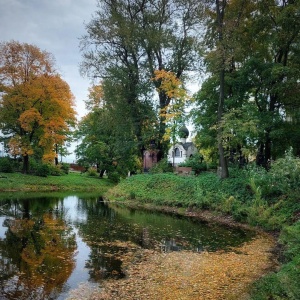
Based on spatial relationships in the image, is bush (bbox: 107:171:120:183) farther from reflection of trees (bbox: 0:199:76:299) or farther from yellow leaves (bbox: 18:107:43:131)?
reflection of trees (bbox: 0:199:76:299)

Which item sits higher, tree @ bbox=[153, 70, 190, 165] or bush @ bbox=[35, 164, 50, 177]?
tree @ bbox=[153, 70, 190, 165]

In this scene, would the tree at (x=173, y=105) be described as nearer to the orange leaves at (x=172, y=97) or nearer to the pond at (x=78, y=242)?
the orange leaves at (x=172, y=97)

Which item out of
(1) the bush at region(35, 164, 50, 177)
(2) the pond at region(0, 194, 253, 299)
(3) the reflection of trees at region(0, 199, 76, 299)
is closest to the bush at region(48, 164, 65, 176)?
(1) the bush at region(35, 164, 50, 177)

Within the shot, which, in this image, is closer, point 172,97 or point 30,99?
point 172,97

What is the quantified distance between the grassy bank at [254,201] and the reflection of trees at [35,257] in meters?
4.57

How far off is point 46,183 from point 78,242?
24845mm

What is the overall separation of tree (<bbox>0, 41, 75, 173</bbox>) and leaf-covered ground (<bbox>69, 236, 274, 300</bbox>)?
27.7 meters

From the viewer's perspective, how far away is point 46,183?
35000 mm

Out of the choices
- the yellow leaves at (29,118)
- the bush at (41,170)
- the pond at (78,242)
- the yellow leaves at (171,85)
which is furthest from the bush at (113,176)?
the pond at (78,242)

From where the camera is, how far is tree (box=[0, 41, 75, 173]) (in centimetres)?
3400

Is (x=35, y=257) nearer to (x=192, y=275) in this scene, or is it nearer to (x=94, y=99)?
(x=192, y=275)

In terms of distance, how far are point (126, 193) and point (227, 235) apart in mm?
13651

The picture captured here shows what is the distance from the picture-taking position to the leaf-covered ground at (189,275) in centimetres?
688

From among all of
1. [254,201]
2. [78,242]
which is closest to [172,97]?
[254,201]
